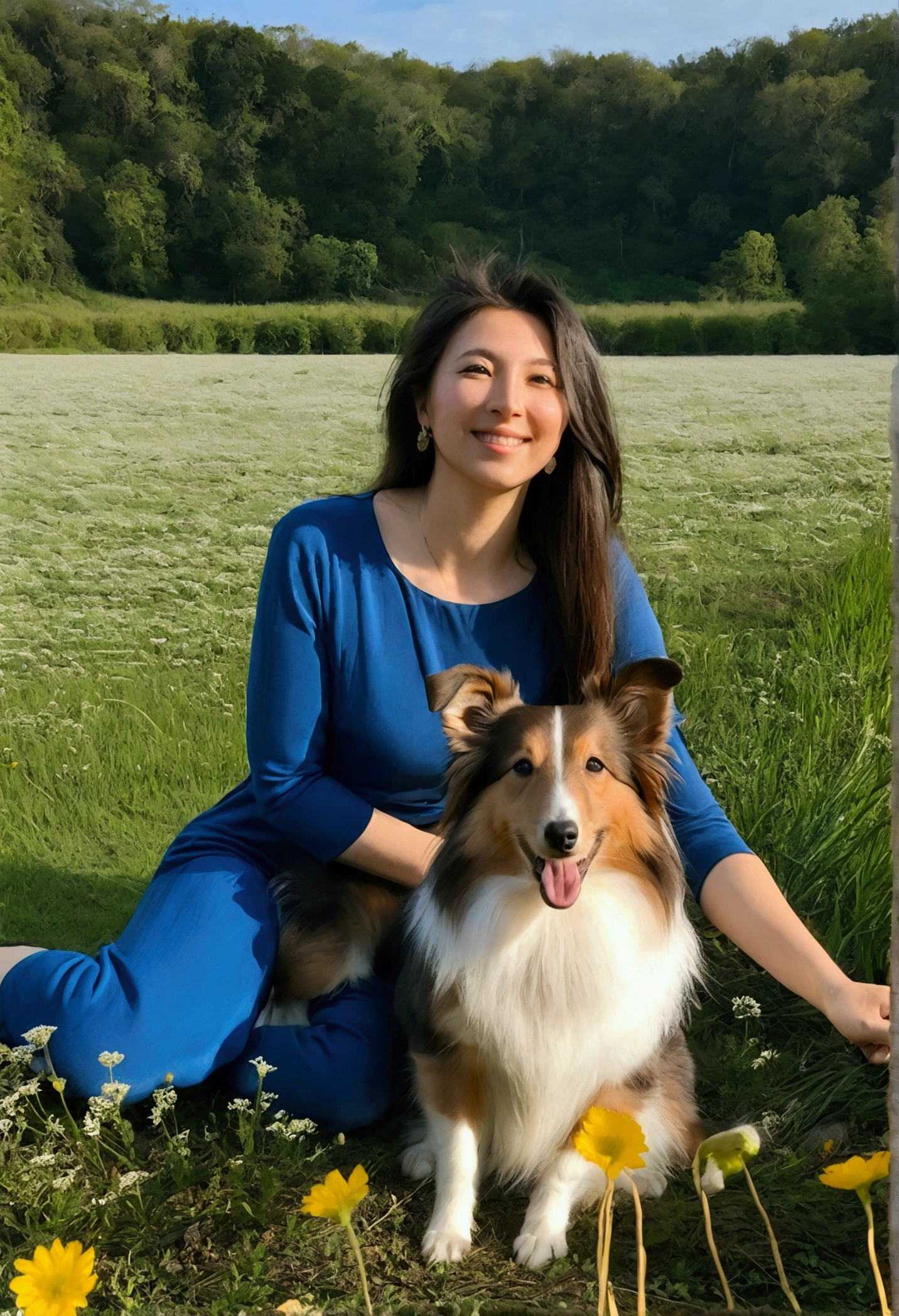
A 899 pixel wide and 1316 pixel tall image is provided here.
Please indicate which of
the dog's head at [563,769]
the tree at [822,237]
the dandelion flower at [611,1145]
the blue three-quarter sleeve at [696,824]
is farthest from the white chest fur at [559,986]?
the tree at [822,237]

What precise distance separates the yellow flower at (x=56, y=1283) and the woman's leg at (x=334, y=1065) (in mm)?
1206

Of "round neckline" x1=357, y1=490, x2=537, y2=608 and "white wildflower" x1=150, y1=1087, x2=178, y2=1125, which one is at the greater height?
"round neckline" x1=357, y1=490, x2=537, y2=608

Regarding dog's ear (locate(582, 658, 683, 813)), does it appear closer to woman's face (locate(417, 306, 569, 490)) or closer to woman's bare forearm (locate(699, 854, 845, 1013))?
woman's bare forearm (locate(699, 854, 845, 1013))

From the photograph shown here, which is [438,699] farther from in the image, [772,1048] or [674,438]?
[674,438]

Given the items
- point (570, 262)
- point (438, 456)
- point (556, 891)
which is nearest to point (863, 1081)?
point (556, 891)

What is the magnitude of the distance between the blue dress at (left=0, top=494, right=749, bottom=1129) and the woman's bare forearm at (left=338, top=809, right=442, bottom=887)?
0.03 m

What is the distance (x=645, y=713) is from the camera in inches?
79.9

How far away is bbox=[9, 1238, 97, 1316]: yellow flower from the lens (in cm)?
113

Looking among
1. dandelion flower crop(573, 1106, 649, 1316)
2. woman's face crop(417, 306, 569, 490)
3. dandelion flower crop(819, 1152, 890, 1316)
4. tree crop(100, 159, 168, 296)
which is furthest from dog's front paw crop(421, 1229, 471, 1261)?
tree crop(100, 159, 168, 296)

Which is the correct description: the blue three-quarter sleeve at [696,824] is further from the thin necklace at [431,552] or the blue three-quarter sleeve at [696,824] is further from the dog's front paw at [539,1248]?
the dog's front paw at [539,1248]

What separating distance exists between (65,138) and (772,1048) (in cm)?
443

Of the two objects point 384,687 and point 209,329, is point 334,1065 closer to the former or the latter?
point 384,687

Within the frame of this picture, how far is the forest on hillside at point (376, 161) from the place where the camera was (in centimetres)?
461

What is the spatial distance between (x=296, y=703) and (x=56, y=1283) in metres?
1.38
